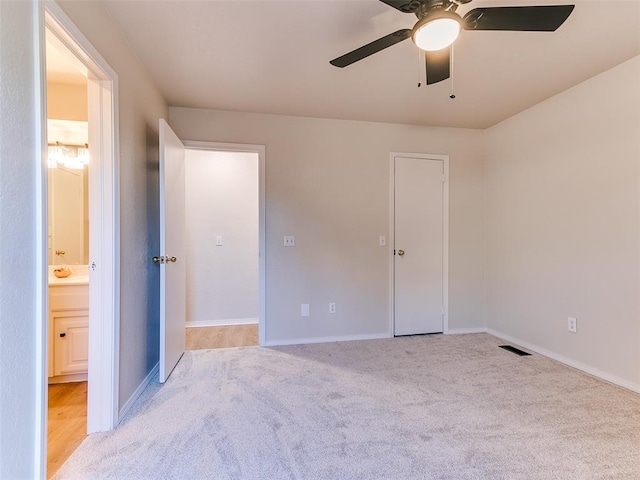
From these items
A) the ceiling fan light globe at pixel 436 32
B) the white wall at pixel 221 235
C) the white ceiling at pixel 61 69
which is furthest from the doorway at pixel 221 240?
the ceiling fan light globe at pixel 436 32

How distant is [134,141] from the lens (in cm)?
200

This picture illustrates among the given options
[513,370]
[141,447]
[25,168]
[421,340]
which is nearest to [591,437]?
[513,370]

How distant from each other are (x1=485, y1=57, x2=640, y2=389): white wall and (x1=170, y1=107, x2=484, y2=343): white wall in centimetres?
55

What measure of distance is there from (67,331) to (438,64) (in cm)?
310

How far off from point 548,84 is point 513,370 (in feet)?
7.83

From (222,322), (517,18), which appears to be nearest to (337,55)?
(517,18)

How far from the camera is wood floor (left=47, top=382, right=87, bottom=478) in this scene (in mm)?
1499

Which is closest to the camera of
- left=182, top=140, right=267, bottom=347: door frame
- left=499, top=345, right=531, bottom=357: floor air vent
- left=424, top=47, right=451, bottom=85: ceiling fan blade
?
left=424, top=47, right=451, bottom=85: ceiling fan blade

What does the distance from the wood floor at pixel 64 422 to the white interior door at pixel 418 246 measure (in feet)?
8.96

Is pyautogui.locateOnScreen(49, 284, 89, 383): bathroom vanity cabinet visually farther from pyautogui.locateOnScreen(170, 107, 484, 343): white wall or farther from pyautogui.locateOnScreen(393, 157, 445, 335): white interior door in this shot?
pyautogui.locateOnScreen(393, 157, 445, 335): white interior door

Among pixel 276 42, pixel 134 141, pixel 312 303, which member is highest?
pixel 276 42

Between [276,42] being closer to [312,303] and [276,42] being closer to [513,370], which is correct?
[312,303]

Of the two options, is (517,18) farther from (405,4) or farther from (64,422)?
(64,422)

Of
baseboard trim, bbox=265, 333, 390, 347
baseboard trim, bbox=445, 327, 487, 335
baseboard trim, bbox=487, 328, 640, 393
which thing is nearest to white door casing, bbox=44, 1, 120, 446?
baseboard trim, bbox=265, 333, 390, 347
